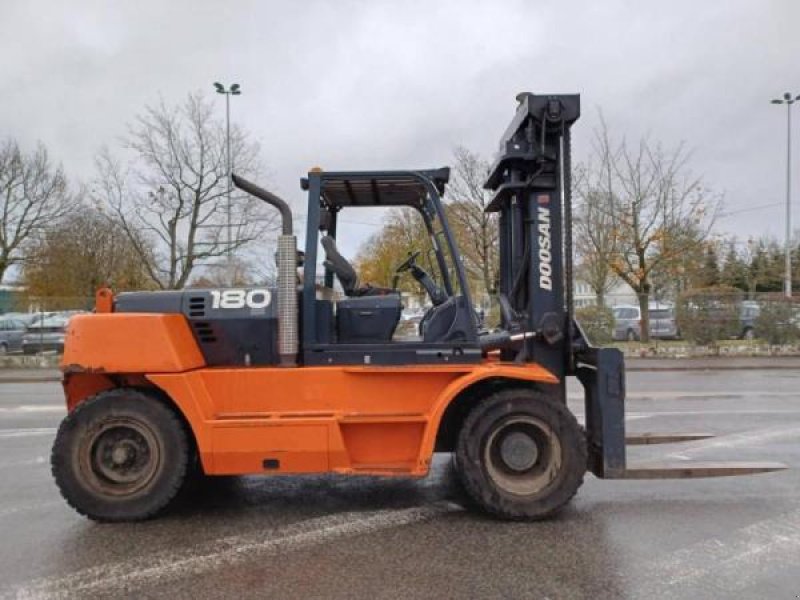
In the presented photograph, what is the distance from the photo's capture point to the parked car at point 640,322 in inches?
881

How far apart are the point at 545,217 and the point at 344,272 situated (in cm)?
178

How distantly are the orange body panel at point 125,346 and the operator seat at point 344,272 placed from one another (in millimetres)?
1344

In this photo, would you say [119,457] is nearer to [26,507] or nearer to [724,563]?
[26,507]

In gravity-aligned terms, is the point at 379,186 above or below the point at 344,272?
above

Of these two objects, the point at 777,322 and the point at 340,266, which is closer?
the point at 340,266

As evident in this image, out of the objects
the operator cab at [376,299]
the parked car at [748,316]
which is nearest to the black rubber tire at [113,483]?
the operator cab at [376,299]

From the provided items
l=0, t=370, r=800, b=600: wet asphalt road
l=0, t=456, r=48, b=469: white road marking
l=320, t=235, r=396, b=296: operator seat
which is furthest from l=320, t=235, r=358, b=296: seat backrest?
l=0, t=456, r=48, b=469: white road marking

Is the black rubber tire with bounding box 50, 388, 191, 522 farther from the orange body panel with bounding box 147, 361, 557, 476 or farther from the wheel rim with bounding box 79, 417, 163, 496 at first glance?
the orange body panel with bounding box 147, 361, 557, 476

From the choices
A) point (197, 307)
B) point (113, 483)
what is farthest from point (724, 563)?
point (113, 483)

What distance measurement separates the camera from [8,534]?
5086mm

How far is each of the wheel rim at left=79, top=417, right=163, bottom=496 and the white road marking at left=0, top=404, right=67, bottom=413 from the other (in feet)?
23.6

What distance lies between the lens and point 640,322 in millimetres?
23578

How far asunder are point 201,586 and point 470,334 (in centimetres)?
265

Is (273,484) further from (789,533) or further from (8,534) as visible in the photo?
(789,533)
